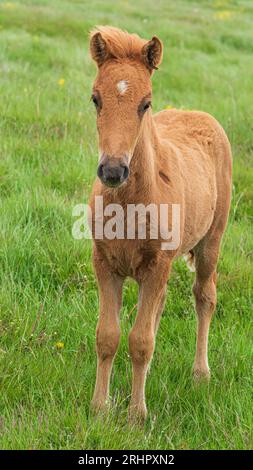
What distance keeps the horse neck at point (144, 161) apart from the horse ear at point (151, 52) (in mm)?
285

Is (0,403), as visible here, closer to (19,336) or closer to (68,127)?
(19,336)

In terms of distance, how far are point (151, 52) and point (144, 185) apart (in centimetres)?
72

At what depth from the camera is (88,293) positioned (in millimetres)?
5074

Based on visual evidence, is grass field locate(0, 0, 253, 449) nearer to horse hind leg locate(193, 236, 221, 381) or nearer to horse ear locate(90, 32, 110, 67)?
horse hind leg locate(193, 236, 221, 381)

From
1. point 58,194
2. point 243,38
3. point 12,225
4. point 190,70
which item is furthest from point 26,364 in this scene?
point 243,38

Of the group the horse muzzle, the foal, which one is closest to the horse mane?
the foal

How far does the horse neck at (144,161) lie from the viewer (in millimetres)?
3797

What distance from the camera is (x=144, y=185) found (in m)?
3.88

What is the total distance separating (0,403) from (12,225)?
77.5 inches

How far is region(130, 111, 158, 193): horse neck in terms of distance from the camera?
380cm

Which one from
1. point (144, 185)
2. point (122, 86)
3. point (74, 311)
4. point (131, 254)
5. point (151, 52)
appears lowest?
point (74, 311)

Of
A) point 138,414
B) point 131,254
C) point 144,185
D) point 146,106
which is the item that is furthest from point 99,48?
point 138,414

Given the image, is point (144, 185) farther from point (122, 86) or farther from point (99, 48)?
Answer: point (99, 48)

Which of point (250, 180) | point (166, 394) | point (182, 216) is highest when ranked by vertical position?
point (182, 216)
